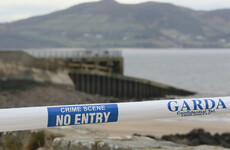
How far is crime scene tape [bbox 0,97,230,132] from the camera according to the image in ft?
15.4

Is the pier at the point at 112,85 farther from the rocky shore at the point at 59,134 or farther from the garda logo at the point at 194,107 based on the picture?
the garda logo at the point at 194,107

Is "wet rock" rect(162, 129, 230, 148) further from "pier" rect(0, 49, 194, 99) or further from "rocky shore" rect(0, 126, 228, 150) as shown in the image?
"pier" rect(0, 49, 194, 99)

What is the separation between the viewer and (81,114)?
16.7 feet

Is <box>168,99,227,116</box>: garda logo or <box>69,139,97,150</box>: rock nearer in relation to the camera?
<box>168,99,227,116</box>: garda logo

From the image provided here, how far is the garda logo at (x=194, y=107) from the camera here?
221 inches

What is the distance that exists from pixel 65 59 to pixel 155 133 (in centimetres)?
2701

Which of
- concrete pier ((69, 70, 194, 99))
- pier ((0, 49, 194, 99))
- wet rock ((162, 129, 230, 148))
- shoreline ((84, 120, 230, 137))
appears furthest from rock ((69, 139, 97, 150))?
concrete pier ((69, 70, 194, 99))

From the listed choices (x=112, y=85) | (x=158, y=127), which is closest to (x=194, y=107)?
(x=158, y=127)

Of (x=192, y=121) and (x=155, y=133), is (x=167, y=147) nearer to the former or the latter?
(x=155, y=133)

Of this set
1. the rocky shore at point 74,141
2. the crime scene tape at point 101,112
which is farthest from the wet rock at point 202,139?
the crime scene tape at point 101,112

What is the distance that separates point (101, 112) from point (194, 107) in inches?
51.3

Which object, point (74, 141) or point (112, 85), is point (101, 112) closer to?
point (74, 141)

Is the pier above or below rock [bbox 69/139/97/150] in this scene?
below

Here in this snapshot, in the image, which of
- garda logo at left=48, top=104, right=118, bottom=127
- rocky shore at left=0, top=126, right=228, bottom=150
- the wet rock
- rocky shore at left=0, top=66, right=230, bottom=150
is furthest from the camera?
the wet rock
